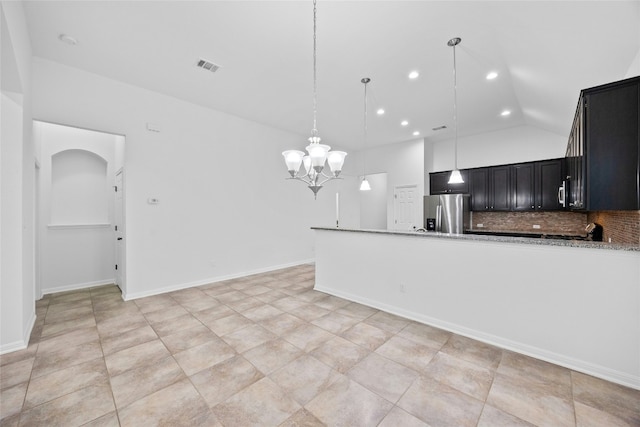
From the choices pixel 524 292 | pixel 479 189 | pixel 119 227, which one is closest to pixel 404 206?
pixel 479 189

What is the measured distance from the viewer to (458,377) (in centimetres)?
209

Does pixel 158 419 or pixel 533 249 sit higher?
pixel 533 249

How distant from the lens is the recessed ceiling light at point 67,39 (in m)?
2.89

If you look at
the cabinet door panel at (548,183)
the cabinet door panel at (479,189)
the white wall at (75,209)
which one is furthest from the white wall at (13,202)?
the cabinet door panel at (548,183)

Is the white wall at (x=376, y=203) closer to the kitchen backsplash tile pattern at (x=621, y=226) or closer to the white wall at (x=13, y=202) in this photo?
the kitchen backsplash tile pattern at (x=621, y=226)

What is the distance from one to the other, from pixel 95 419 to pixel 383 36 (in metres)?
4.24

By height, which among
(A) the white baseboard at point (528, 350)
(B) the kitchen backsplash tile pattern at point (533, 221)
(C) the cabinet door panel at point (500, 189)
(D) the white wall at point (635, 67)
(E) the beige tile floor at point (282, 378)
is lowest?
(E) the beige tile floor at point (282, 378)

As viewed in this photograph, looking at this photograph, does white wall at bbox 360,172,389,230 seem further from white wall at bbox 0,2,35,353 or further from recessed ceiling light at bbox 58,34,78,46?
white wall at bbox 0,2,35,353

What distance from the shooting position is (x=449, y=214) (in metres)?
5.82

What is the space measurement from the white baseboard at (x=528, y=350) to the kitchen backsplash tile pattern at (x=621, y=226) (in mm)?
1170

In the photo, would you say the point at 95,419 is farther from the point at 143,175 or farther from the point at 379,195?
the point at 379,195

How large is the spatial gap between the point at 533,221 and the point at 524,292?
4381 mm

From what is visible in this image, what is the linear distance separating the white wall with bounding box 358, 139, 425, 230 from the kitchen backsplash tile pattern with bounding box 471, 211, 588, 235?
5.09 ft

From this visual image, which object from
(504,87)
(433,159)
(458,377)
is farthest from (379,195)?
(458,377)
